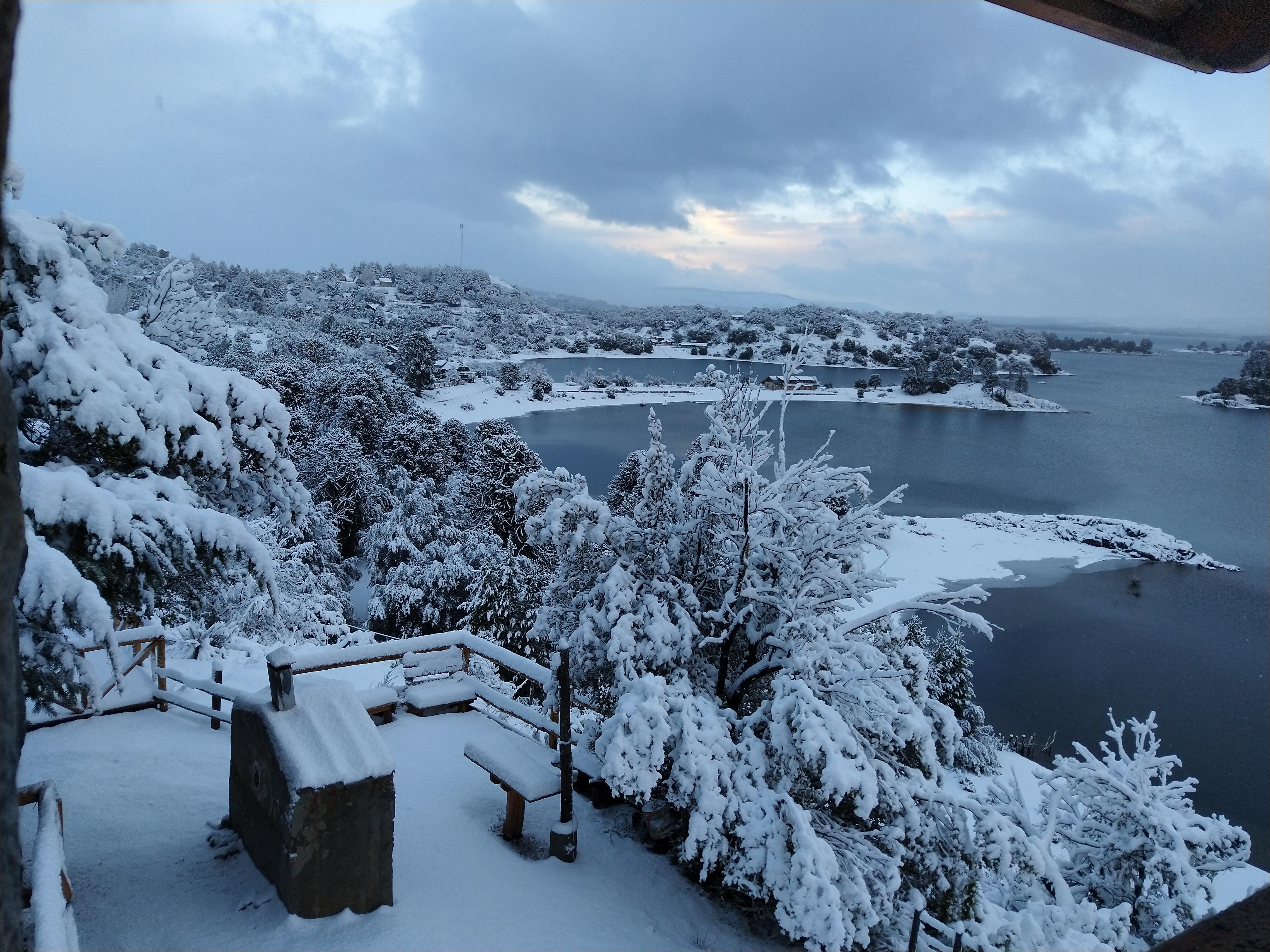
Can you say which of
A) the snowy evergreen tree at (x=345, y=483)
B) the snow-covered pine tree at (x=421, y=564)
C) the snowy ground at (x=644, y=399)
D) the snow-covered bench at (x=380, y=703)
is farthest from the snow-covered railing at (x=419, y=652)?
the snowy ground at (x=644, y=399)

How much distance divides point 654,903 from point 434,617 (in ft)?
48.8

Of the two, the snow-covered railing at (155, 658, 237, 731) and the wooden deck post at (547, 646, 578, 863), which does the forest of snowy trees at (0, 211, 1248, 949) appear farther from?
the snow-covered railing at (155, 658, 237, 731)

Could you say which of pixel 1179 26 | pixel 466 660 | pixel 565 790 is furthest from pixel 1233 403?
pixel 1179 26

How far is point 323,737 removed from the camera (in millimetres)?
4738

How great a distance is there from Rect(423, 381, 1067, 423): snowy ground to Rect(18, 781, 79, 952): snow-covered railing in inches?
1903

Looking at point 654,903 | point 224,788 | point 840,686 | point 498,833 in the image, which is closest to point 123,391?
point 224,788

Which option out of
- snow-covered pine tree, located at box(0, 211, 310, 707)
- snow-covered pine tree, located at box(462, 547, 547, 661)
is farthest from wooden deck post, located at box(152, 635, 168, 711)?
snow-covered pine tree, located at box(462, 547, 547, 661)

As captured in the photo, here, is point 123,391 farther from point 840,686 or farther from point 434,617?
point 434,617

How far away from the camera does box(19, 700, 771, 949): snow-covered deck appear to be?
453cm

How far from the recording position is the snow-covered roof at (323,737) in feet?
14.9

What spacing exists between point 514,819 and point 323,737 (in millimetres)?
2077

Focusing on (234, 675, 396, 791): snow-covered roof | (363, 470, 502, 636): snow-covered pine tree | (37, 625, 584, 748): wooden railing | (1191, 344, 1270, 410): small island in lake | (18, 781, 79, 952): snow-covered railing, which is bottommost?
(363, 470, 502, 636): snow-covered pine tree

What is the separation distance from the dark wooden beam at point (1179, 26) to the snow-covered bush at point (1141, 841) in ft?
23.9

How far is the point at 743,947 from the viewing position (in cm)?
597
